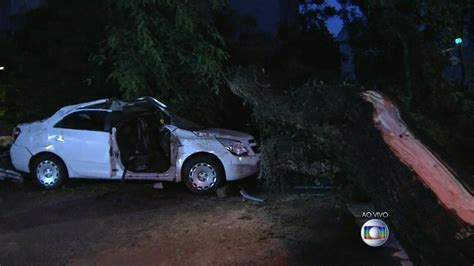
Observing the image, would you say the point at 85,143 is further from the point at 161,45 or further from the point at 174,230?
the point at 174,230

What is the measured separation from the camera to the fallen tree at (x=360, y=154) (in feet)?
10.2

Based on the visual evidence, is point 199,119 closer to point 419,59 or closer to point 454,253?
point 419,59

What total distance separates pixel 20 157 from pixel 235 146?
369 cm

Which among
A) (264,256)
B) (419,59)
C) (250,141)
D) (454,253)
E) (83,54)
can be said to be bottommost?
(264,256)

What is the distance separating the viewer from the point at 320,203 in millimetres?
7965

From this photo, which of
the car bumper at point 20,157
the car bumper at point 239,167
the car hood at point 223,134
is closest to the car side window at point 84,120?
the car bumper at point 20,157

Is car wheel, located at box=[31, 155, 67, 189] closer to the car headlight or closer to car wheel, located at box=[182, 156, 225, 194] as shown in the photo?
car wheel, located at box=[182, 156, 225, 194]

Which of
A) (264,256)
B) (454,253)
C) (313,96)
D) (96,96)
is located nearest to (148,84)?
(96,96)

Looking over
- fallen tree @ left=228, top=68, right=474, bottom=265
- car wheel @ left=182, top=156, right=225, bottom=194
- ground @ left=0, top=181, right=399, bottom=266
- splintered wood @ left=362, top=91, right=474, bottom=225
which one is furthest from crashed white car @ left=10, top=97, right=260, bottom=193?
splintered wood @ left=362, top=91, right=474, bottom=225

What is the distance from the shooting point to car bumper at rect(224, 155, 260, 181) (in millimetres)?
8930

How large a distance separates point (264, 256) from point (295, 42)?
917cm

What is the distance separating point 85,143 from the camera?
9336 millimetres

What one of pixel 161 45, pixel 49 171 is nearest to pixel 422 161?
pixel 161 45

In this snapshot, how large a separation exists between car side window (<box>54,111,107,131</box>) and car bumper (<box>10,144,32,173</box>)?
2.38 ft
